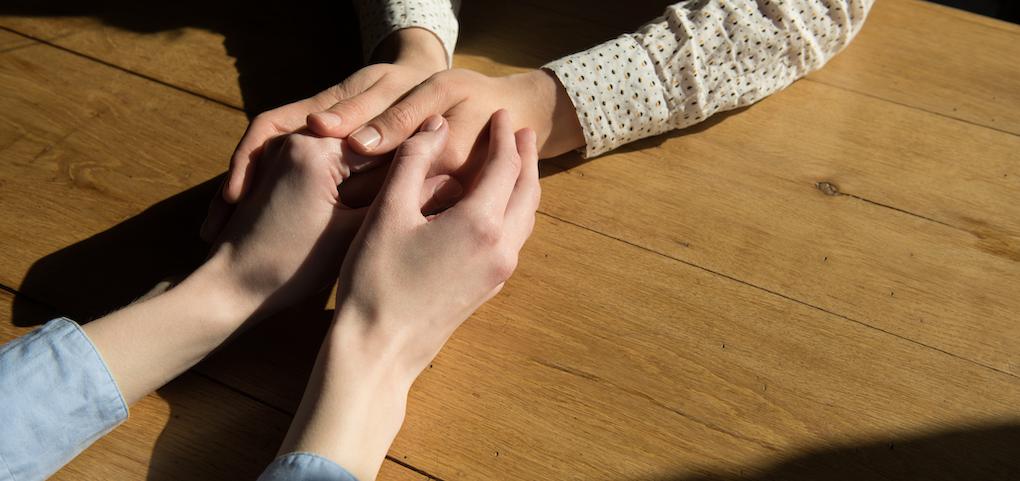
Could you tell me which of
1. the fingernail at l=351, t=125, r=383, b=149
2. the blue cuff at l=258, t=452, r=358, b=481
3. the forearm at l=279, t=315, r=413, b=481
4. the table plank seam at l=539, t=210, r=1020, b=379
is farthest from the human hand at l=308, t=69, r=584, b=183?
the blue cuff at l=258, t=452, r=358, b=481

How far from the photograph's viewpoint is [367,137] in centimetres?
85

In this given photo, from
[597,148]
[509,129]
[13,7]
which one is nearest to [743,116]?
[597,148]

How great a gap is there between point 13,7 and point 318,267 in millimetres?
738

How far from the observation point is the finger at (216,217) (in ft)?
2.84

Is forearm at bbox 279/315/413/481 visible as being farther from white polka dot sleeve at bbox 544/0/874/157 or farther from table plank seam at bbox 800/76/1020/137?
table plank seam at bbox 800/76/1020/137

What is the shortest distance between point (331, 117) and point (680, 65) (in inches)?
16.5

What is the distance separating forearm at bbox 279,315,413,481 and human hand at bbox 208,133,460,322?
0.09m

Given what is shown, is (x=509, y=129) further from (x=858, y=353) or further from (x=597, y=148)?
(x=858, y=353)

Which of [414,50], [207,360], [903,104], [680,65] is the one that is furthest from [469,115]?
[903,104]

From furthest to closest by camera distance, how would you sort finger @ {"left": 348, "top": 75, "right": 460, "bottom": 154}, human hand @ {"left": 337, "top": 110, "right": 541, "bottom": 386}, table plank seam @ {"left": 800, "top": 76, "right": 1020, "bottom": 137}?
table plank seam @ {"left": 800, "top": 76, "right": 1020, "bottom": 137} → finger @ {"left": 348, "top": 75, "right": 460, "bottom": 154} → human hand @ {"left": 337, "top": 110, "right": 541, "bottom": 386}

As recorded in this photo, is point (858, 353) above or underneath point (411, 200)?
underneath

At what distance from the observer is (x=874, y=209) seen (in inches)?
38.8

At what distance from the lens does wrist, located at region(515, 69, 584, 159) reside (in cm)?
98

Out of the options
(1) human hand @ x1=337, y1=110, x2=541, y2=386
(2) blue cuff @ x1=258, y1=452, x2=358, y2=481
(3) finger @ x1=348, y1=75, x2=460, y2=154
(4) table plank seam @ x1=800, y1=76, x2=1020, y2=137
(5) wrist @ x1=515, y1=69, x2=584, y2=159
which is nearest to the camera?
(2) blue cuff @ x1=258, y1=452, x2=358, y2=481
